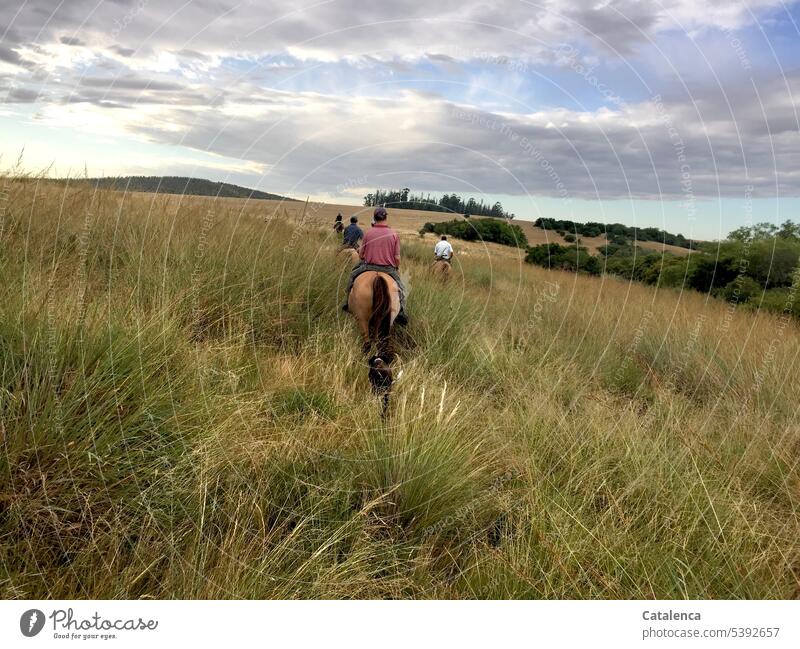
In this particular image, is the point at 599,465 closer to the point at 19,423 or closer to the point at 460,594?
the point at 460,594

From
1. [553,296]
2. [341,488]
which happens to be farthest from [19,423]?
[553,296]

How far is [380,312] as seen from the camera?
22.3 ft

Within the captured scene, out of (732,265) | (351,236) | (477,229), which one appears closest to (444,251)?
(477,229)

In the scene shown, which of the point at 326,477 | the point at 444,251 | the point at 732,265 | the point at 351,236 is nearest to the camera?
the point at 326,477

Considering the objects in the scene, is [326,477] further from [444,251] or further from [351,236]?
[351,236]

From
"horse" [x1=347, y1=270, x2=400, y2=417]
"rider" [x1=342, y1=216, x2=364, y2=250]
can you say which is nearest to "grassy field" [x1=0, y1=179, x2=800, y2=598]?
"horse" [x1=347, y1=270, x2=400, y2=417]

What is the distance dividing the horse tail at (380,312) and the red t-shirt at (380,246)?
0.24m

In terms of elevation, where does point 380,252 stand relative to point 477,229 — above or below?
below

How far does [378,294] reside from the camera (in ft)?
21.9

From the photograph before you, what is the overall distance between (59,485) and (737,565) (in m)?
4.40

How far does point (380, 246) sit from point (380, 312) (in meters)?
0.85

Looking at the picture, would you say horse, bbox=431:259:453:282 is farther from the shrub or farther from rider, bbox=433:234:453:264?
the shrub

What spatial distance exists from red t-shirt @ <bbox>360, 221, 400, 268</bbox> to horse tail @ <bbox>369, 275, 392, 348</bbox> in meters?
0.24

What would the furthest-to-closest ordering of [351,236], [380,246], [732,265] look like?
[732,265], [351,236], [380,246]
